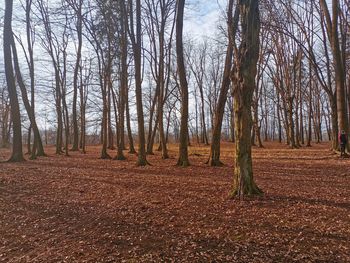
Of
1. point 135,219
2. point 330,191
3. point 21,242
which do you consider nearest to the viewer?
point 21,242

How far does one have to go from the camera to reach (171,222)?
561 centimetres

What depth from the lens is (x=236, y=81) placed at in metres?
7.08

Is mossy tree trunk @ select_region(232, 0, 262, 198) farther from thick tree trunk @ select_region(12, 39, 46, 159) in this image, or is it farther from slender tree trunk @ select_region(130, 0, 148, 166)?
thick tree trunk @ select_region(12, 39, 46, 159)

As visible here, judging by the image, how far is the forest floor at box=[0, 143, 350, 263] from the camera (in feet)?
13.8

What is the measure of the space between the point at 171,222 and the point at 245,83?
11.8 ft

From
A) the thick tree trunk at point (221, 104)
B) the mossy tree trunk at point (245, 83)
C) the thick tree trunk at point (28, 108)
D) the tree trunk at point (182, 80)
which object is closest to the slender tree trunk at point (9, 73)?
the thick tree trunk at point (28, 108)

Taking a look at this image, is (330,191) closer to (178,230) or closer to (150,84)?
(178,230)

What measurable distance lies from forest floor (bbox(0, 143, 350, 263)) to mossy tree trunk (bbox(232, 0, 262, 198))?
2.47ft

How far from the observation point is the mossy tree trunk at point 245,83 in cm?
692

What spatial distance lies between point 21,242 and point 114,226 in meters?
1.53

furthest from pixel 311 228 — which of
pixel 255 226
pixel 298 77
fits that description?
pixel 298 77

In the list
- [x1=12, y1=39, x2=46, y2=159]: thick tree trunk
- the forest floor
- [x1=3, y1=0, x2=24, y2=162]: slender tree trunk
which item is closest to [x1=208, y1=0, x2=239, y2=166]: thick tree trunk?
the forest floor

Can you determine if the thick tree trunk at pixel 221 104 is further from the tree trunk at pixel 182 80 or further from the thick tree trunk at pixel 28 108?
the thick tree trunk at pixel 28 108

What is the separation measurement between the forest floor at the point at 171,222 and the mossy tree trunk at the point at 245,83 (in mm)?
754
